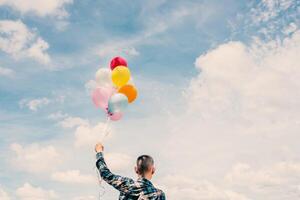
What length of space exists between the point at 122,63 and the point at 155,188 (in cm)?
411

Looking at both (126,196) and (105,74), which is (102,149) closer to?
(126,196)

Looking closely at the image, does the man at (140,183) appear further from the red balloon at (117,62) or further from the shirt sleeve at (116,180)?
the red balloon at (117,62)

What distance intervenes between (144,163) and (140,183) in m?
0.30

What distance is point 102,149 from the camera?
5551 mm

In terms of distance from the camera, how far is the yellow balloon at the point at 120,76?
820 centimetres

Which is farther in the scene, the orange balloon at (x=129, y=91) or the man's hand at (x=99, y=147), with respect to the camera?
the orange balloon at (x=129, y=91)

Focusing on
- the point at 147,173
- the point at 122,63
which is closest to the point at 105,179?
the point at 147,173

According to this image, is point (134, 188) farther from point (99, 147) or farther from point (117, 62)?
point (117, 62)

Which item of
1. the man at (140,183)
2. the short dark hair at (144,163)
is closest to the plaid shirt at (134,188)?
the man at (140,183)

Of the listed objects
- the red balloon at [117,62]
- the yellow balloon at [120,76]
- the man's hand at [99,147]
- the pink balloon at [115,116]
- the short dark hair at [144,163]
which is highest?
the red balloon at [117,62]

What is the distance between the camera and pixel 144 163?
198 inches

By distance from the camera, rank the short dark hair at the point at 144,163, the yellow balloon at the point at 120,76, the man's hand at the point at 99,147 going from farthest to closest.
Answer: the yellow balloon at the point at 120,76 < the man's hand at the point at 99,147 < the short dark hair at the point at 144,163

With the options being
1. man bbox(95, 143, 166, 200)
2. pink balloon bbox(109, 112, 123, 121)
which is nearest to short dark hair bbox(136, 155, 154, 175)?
man bbox(95, 143, 166, 200)

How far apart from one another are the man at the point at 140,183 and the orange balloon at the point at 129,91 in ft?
11.0
